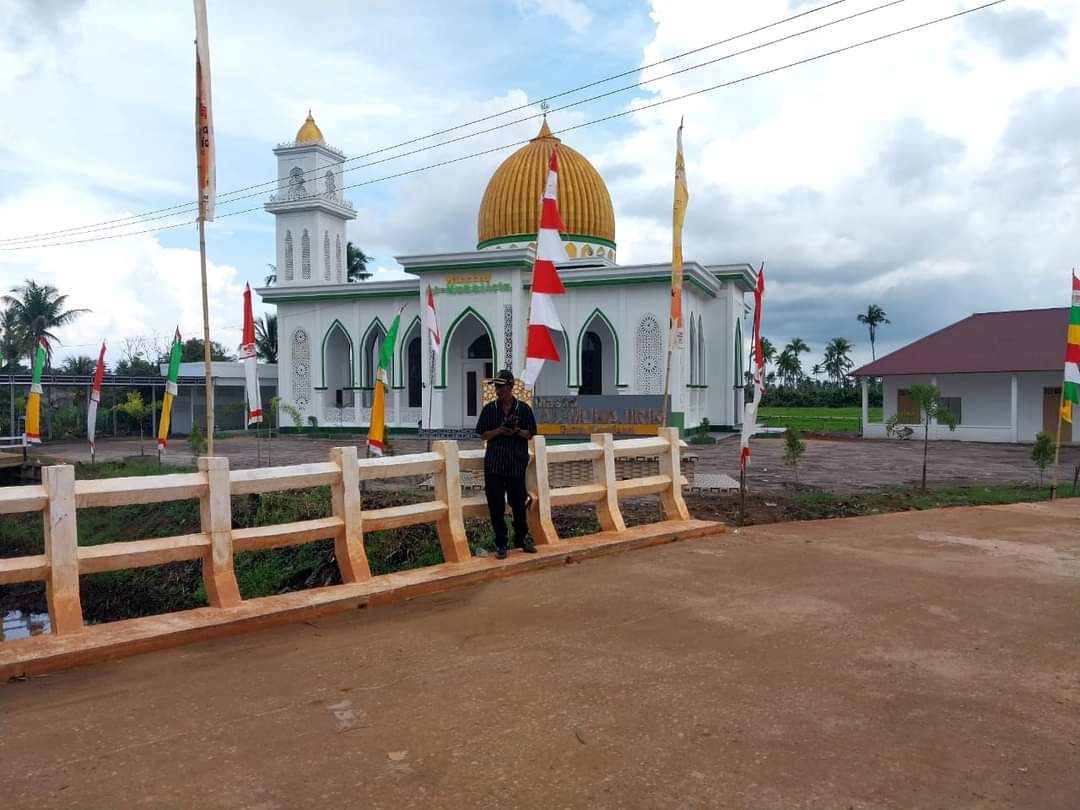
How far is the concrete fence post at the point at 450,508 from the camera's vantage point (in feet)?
22.6

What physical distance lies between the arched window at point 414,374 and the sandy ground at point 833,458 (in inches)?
113

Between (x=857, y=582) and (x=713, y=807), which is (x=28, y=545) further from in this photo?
(x=713, y=807)

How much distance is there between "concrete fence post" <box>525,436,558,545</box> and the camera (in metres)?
7.58

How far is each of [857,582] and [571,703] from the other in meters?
3.32

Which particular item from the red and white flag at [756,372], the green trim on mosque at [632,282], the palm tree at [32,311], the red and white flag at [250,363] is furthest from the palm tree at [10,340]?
the red and white flag at [756,372]

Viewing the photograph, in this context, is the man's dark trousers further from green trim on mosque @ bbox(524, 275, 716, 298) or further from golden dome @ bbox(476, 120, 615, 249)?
golden dome @ bbox(476, 120, 615, 249)

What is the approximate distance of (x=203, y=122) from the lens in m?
6.36

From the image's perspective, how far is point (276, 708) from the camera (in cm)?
397

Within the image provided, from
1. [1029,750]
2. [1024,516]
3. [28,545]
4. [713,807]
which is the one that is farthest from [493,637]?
[28,545]

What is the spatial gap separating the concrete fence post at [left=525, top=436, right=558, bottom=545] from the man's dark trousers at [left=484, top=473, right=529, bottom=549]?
413 mm

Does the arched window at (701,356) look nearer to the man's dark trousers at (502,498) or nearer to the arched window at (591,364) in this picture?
the arched window at (591,364)

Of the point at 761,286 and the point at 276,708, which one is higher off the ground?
the point at 761,286

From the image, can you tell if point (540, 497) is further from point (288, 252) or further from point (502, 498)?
point (288, 252)

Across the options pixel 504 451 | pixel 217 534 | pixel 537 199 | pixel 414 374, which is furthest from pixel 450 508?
pixel 414 374
